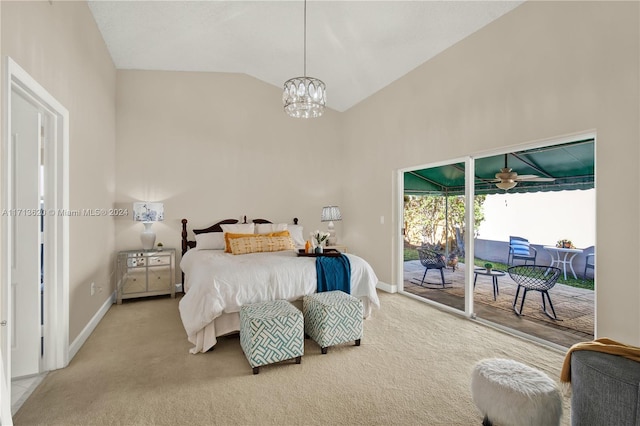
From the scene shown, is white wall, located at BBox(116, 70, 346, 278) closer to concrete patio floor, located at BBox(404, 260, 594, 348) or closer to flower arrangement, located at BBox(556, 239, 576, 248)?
concrete patio floor, located at BBox(404, 260, 594, 348)

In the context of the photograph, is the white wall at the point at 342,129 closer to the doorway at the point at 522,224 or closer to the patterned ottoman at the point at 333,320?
the doorway at the point at 522,224

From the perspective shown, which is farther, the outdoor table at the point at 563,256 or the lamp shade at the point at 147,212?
the lamp shade at the point at 147,212

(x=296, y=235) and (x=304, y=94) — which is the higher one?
(x=304, y=94)

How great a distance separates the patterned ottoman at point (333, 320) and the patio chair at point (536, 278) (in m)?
1.92

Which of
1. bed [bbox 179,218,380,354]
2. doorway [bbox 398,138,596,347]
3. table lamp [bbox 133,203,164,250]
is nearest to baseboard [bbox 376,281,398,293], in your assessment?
doorway [bbox 398,138,596,347]

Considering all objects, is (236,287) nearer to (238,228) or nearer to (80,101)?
(238,228)

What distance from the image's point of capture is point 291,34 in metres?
4.06

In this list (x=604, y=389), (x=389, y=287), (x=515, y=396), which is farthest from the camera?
(x=389, y=287)

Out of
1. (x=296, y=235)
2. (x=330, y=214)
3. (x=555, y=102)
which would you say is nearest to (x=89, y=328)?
(x=296, y=235)

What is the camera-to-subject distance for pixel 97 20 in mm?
3586

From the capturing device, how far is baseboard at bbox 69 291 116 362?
285 centimetres

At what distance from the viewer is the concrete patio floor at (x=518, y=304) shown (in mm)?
3115

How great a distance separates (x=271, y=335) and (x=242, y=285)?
634 mm

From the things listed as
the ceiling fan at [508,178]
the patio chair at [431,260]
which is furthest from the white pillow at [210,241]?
the ceiling fan at [508,178]
